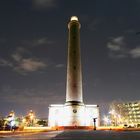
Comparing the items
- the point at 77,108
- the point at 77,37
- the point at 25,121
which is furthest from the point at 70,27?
the point at 25,121

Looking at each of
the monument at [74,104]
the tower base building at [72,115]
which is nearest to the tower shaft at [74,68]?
the monument at [74,104]

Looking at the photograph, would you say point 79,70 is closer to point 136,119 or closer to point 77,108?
point 77,108

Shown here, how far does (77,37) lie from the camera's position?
3155 inches

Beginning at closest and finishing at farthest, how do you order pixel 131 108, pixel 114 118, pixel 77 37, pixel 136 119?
pixel 77 37 < pixel 114 118 < pixel 136 119 < pixel 131 108

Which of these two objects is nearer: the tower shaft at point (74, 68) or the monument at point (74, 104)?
the monument at point (74, 104)

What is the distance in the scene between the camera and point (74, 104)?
70.7 metres

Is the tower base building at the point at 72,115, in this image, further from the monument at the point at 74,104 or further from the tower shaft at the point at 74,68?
the tower shaft at the point at 74,68

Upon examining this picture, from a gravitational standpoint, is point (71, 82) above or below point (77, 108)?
above

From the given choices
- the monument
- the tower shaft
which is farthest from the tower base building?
the tower shaft

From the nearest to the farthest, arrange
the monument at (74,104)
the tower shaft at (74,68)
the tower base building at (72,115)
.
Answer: the tower base building at (72,115)
the monument at (74,104)
the tower shaft at (74,68)

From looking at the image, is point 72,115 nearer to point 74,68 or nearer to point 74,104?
point 74,104

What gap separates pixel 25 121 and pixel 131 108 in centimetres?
10603

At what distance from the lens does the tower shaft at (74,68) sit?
236 feet

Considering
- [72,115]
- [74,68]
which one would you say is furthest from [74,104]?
[74,68]
